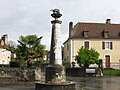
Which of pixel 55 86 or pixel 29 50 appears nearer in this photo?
pixel 55 86

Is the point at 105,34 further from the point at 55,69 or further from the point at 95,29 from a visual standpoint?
the point at 55,69

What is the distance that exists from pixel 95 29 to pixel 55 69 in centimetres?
4558

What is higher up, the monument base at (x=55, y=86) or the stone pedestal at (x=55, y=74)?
the stone pedestal at (x=55, y=74)

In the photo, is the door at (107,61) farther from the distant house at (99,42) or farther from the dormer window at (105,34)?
the dormer window at (105,34)

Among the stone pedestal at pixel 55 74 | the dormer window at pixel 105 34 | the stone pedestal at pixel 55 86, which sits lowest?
the stone pedestal at pixel 55 86

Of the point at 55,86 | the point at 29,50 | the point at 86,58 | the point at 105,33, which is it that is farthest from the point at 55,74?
the point at 105,33

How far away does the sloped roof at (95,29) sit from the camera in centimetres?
5990

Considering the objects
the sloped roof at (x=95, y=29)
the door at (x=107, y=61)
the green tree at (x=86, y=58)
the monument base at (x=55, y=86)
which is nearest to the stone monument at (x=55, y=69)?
the monument base at (x=55, y=86)

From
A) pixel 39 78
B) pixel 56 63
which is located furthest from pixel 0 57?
pixel 56 63

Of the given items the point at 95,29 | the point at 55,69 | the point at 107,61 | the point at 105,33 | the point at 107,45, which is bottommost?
the point at 55,69

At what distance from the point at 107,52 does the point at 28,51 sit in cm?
2793

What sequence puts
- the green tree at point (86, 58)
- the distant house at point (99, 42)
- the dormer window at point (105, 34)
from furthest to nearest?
1. the dormer window at point (105, 34)
2. the distant house at point (99, 42)
3. the green tree at point (86, 58)

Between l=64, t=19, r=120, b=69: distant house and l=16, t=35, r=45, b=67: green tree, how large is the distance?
20771 mm

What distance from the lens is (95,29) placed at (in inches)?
2426
